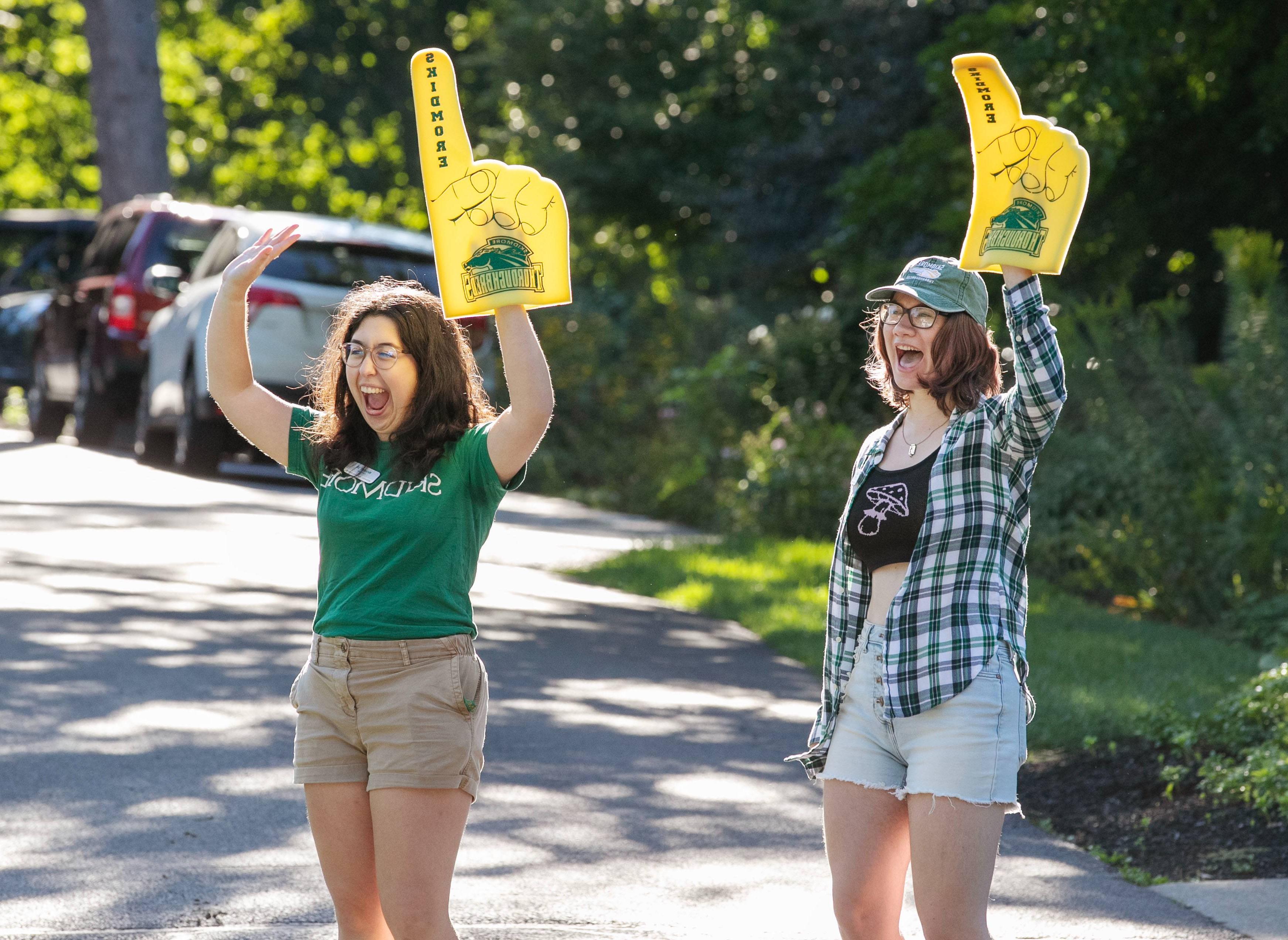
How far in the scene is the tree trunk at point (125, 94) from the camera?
68.3 ft

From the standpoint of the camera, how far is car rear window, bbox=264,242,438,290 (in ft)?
40.1

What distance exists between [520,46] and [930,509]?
25871mm

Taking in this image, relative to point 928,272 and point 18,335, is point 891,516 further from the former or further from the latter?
point 18,335

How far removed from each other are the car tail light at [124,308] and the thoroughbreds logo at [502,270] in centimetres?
1170

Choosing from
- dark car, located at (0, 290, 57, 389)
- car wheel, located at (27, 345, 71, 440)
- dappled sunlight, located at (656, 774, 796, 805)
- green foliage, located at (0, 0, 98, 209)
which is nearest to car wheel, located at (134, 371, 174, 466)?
car wheel, located at (27, 345, 71, 440)

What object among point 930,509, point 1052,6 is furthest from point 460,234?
point 1052,6

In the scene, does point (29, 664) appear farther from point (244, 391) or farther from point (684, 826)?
point (244, 391)

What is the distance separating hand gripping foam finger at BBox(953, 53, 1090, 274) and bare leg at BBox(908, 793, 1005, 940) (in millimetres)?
1100

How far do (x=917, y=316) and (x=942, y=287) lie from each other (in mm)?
86

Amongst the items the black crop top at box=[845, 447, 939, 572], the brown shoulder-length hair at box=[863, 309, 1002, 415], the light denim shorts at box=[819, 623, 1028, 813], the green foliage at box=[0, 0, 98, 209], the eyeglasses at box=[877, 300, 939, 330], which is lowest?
the light denim shorts at box=[819, 623, 1028, 813]

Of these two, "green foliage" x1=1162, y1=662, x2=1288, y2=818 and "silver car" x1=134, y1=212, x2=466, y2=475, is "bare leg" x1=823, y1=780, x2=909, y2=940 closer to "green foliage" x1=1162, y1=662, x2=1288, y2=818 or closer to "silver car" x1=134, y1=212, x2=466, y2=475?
"green foliage" x1=1162, y1=662, x2=1288, y2=818

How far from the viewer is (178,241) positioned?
14.6m

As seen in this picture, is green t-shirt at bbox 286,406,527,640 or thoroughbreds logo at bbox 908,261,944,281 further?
thoroughbreds logo at bbox 908,261,944,281

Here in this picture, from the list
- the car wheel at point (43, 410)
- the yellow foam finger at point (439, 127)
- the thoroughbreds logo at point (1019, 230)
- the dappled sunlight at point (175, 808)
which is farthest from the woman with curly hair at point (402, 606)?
the car wheel at point (43, 410)
